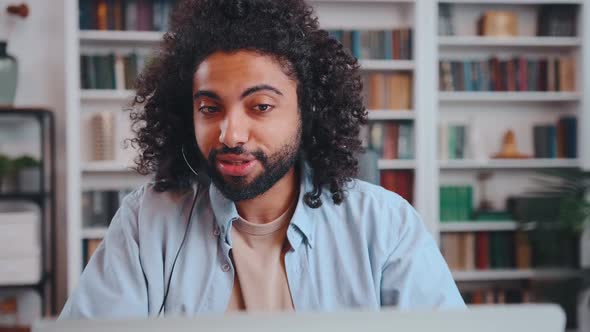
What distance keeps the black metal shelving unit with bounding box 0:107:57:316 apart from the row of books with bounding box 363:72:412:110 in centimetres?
176

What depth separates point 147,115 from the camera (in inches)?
61.7

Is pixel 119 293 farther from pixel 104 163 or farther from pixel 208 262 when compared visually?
pixel 104 163

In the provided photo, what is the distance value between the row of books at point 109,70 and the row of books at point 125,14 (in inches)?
6.3

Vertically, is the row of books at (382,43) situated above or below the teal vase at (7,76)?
above

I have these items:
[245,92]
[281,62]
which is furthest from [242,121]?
[281,62]

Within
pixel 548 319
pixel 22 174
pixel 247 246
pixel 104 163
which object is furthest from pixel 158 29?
pixel 548 319

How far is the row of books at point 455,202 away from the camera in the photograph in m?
3.63

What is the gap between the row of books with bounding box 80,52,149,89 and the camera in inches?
135

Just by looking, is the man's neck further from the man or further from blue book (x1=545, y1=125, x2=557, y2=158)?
blue book (x1=545, y1=125, x2=557, y2=158)

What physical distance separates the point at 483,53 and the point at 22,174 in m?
2.67

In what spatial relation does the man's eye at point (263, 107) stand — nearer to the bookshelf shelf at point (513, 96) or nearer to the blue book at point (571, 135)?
the bookshelf shelf at point (513, 96)

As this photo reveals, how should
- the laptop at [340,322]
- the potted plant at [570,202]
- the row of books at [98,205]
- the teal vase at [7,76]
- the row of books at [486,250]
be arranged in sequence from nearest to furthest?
the laptop at [340,322] → the potted plant at [570,202] → the teal vase at [7,76] → the row of books at [98,205] → the row of books at [486,250]

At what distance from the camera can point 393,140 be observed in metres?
3.61

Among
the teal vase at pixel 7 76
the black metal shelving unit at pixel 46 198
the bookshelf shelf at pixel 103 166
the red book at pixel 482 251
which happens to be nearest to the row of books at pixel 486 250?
the red book at pixel 482 251
